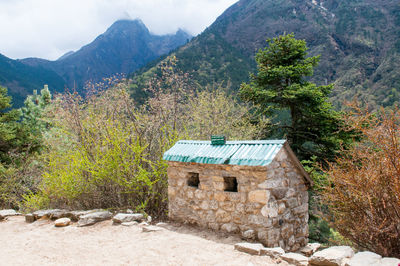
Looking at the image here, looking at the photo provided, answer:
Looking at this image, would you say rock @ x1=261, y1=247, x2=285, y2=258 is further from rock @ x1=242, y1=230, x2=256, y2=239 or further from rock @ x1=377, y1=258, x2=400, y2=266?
rock @ x1=377, y1=258, x2=400, y2=266

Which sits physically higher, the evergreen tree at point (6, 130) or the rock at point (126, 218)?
the evergreen tree at point (6, 130)

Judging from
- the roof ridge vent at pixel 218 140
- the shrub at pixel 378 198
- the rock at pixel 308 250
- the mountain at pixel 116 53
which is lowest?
the rock at pixel 308 250

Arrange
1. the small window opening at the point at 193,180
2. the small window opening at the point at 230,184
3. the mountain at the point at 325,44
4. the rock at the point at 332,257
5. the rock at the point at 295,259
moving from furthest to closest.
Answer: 1. the mountain at the point at 325,44
2. the small window opening at the point at 193,180
3. the small window opening at the point at 230,184
4. the rock at the point at 295,259
5. the rock at the point at 332,257

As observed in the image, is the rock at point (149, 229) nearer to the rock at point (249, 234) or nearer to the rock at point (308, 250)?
the rock at point (249, 234)

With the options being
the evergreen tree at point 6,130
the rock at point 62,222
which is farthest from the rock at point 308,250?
the evergreen tree at point 6,130

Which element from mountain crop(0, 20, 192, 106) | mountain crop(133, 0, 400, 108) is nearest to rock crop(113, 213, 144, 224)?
mountain crop(133, 0, 400, 108)

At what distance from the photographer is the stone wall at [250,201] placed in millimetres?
3674

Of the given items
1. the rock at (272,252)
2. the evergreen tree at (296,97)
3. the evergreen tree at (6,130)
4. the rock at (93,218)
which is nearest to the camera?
the rock at (272,252)

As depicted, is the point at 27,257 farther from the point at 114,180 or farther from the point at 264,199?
the point at 264,199

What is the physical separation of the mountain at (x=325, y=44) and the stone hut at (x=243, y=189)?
14674 mm

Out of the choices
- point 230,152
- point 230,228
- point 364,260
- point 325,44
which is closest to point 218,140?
point 230,152

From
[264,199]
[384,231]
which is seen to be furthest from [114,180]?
[384,231]

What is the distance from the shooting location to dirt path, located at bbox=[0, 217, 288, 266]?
3227mm

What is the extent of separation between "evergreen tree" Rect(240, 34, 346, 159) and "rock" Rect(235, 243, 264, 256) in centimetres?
592
